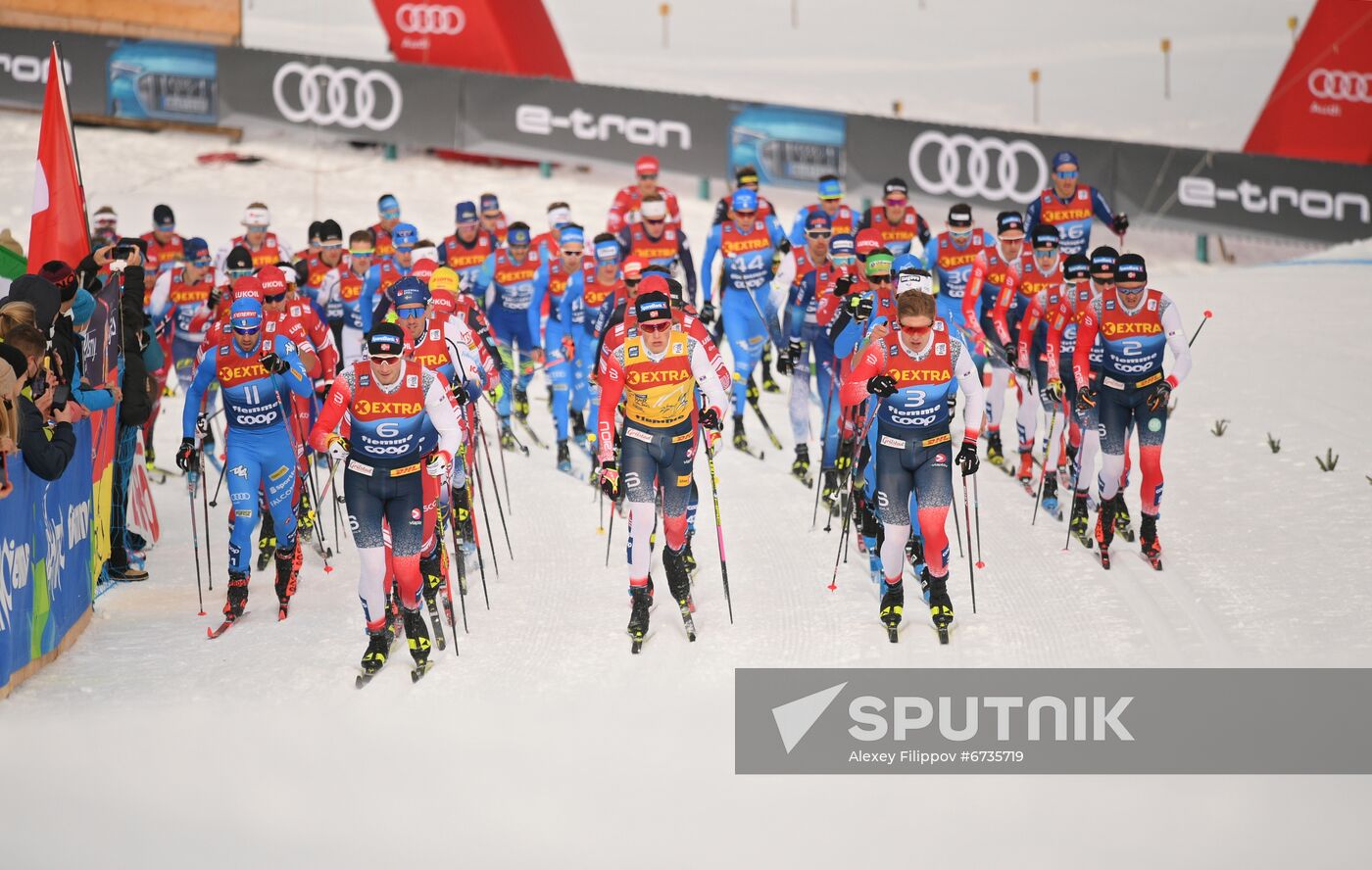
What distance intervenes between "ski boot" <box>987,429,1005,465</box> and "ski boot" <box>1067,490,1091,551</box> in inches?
80.8

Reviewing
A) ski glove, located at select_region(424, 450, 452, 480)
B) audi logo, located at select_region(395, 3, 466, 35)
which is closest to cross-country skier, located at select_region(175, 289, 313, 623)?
ski glove, located at select_region(424, 450, 452, 480)

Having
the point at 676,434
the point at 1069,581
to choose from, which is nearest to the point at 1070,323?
the point at 1069,581

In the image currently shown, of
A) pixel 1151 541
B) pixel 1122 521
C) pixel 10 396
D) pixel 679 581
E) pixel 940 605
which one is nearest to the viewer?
pixel 10 396

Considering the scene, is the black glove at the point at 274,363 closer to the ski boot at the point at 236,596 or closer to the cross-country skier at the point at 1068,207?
the ski boot at the point at 236,596

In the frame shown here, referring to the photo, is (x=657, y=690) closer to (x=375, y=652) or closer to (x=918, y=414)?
(x=375, y=652)

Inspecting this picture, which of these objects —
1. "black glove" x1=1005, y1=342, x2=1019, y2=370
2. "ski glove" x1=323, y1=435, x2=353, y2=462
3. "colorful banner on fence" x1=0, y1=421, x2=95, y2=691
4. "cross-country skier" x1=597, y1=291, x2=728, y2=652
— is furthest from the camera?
"black glove" x1=1005, y1=342, x2=1019, y2=370

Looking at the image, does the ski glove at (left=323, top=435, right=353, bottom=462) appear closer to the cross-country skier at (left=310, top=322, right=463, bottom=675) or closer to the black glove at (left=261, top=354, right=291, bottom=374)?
the cross-country skier at (left=310, top=322, right=463, bottom=675)

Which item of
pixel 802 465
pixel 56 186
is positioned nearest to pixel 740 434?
pixel 802 465

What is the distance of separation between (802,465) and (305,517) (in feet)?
14.0

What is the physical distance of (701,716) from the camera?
8.52 metres

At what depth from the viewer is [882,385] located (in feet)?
30.3

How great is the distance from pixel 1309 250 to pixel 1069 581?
13.0m

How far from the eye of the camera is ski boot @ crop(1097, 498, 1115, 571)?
36.0 ft

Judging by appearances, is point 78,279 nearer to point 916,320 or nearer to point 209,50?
point 916,320
